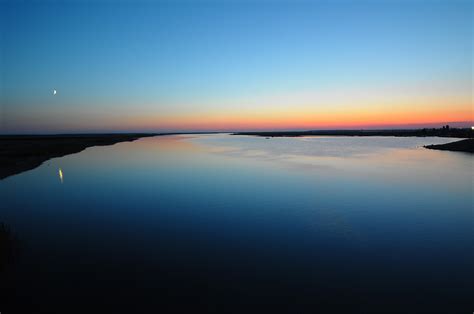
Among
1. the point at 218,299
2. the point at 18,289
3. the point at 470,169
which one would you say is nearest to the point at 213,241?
the point at 218,299

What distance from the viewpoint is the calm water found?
772 centimetres

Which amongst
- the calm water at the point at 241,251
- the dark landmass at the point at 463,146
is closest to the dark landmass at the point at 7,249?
the calm water at the point at 241,251

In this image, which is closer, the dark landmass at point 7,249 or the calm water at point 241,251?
the calm water at point 241,251

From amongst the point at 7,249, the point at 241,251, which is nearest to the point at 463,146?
the point at 241,251

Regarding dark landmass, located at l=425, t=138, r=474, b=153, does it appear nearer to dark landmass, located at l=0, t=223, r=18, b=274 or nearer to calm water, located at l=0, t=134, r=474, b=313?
calm water, located at l=0, t=134, r=474, b=313

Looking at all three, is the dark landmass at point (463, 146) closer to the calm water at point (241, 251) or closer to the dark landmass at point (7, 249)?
the calm water at point (241, 251)

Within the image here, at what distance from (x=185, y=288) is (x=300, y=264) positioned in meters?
4.01

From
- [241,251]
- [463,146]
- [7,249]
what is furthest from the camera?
[463,146]

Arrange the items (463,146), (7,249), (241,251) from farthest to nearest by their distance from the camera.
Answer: (463,146), (241,251), (7,249)

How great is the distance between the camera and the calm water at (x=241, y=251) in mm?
7719

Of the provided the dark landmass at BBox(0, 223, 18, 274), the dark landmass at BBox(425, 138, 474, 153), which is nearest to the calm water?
the dark landmass at BBox(0, 223, 18, 274)

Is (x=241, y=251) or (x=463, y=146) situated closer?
(x=241, y=251)

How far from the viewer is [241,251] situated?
35.5 feet

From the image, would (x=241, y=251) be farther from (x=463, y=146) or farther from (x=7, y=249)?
(x=463, y=146)
